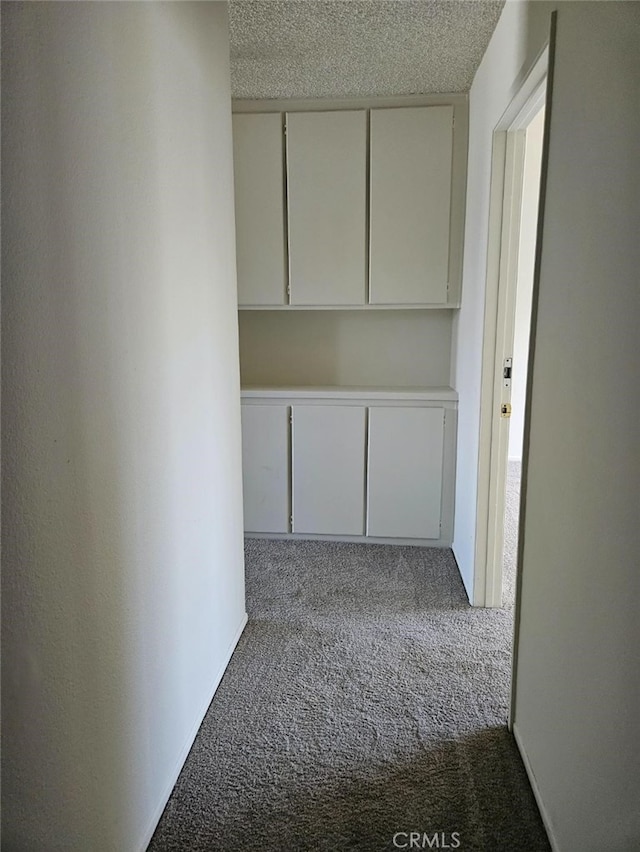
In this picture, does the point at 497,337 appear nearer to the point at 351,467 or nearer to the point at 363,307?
the point at 363,307

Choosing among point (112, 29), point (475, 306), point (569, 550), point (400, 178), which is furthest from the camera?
point (400, 178)

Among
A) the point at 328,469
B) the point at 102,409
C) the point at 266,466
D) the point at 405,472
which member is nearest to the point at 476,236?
the point at 405,472

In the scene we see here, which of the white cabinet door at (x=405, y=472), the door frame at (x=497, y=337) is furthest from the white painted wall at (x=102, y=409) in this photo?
the white cabinet door at (x=405, y=472)

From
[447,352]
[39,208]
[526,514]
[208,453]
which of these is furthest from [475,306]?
[39,208]

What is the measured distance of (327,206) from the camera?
313 cm

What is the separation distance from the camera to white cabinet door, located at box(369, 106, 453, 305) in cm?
301

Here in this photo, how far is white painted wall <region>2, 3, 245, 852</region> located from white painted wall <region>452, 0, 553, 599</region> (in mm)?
974

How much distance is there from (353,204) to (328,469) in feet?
4.78

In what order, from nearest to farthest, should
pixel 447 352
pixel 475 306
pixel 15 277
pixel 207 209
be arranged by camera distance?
1. pixel 15 277
2. pixel 207 209
3. pixel 475 306
4. pixel 447 352

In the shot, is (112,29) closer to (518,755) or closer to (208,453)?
(208,453)

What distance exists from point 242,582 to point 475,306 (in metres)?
1.60

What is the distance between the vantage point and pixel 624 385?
99cm

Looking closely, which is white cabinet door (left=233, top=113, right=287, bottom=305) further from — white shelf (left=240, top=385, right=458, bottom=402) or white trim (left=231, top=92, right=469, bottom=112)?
white shelf (left=240, top=385, right=458, bottom=402)

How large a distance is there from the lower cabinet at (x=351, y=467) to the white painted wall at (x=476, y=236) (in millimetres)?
153
